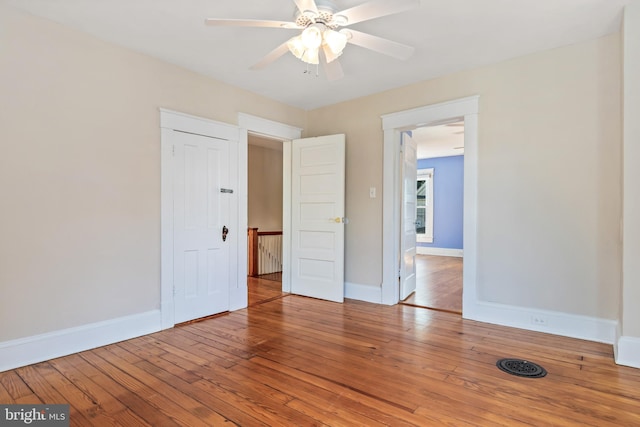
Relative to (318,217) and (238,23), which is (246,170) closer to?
(318,217)

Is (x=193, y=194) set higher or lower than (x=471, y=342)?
higher

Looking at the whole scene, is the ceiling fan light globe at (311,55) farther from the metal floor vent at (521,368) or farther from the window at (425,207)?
the window at (425,207)

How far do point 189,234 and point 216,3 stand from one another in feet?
6.88

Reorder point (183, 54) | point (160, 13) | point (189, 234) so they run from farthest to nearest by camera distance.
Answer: point (189, 234) < point (183, 54) < point (160, 13)

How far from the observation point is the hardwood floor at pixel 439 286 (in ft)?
13.3

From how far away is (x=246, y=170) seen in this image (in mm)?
3967

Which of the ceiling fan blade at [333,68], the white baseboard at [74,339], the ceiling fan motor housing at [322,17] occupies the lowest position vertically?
the white baseboard at [74,339]

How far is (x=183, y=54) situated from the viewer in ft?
10.2

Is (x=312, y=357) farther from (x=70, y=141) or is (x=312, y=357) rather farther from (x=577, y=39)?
(x=577, y=39)

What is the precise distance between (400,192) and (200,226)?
238 cm

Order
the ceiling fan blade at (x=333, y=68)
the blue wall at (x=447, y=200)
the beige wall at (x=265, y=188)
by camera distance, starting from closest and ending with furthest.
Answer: the ceiling fan blade at (x=333, y=68) → the beige wall at (x=265, y=188) → the blue wall at (x=447, y=200)

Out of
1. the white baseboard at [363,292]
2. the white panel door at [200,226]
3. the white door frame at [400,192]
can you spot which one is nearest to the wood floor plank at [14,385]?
the white panel door at [200,226]

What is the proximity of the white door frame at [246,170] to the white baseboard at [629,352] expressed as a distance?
3.43 m

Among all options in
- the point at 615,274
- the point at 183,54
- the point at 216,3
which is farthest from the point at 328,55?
the point at 615,274
